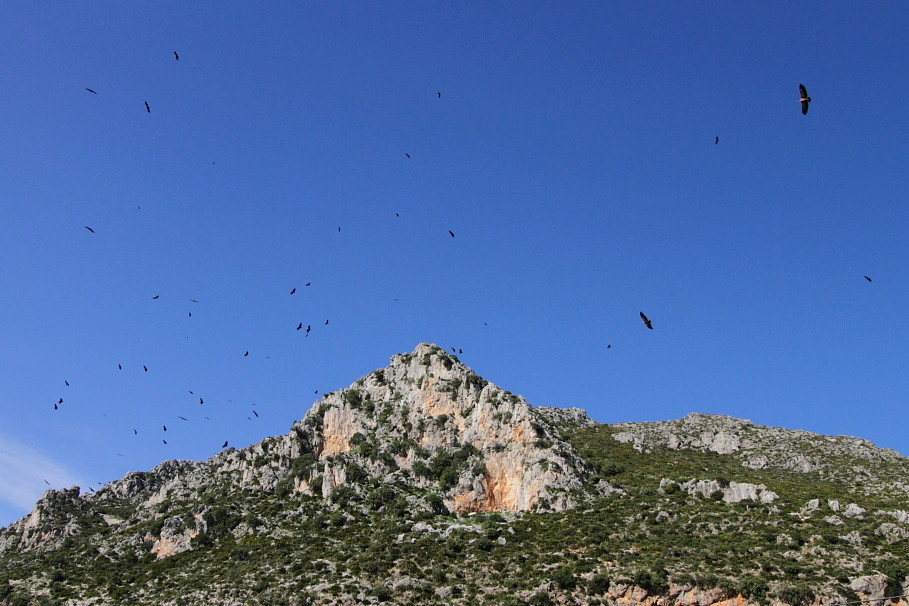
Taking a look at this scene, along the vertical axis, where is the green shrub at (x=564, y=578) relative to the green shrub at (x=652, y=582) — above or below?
above

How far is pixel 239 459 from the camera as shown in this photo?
104375 millimetres

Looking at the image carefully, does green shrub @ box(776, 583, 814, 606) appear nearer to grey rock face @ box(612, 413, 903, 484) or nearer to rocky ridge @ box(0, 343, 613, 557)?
rocky ridge @ box(0, 343, 613, 557)

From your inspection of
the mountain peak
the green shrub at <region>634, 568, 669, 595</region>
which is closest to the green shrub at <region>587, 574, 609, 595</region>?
the green shrub at <region>634, 568, 669, 595</region>

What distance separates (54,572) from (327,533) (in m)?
32.7

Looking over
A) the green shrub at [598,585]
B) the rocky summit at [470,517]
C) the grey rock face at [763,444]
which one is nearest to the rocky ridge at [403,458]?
the rocky summit at [470,517]

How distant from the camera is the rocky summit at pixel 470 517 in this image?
5847 cm

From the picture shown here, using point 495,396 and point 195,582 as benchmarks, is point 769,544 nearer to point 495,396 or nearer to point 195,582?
point 495,396

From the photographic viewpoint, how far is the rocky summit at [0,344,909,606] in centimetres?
5847

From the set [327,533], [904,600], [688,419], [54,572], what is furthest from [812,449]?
[54,572]

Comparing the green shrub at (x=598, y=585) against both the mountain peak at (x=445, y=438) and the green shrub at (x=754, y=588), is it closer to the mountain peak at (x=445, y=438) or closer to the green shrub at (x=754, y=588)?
the green shrub at (x=754, y=588)

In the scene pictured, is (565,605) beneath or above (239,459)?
beneath

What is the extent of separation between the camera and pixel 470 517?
83250mm

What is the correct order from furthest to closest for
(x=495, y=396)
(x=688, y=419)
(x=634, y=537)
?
(x=688, y=419), (x=495, y=396), (x=634, y=537)

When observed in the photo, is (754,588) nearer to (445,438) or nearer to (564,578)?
(564,578)
